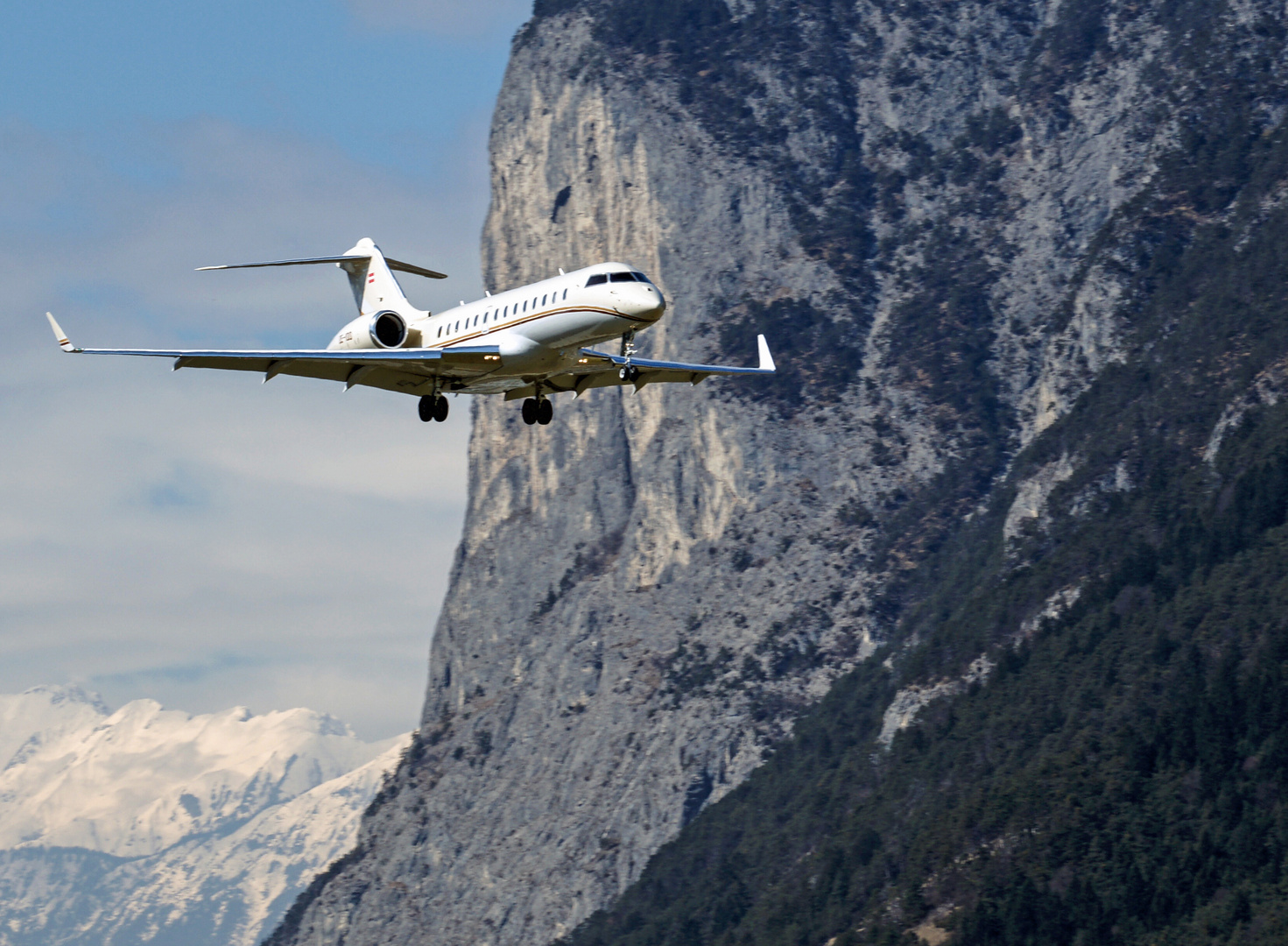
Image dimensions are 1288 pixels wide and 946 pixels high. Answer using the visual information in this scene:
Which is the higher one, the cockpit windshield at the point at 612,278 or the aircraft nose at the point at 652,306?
the cockpit windshield at the point at 612,278

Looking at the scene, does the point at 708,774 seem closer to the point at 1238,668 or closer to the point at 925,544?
the point at 925,544

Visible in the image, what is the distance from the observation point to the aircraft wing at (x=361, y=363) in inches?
2205

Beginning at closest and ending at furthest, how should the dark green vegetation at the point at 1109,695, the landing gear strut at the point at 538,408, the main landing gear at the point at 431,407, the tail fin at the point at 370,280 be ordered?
the main landing gear at the point at 431,407 < the landing gear strut at the point at 538,408 < the tail fin at the point at 370,280 < the dark green vegetation at the point at 1109,695

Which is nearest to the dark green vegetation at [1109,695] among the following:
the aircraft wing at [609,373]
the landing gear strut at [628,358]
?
the aircraft wing at [609,373]

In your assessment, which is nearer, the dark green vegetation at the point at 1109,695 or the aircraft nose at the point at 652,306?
the aircraft nose at the point at 652,306

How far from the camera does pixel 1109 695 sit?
15075 centimetres

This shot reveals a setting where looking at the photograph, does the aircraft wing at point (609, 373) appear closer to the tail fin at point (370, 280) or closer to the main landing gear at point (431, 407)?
the main landing gear at point (431, 407)

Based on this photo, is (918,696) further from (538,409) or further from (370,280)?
(538,409)

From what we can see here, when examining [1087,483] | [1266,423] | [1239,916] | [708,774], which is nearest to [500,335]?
[1239,916]

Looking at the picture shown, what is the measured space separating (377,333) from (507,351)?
31.2 feet

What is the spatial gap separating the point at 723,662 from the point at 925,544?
87.4 ft

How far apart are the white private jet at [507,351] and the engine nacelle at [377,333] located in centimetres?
3

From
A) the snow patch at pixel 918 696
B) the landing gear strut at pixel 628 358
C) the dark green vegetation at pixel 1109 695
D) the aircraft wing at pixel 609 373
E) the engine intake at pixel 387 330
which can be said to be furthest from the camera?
the snow patch at pixel 918 696

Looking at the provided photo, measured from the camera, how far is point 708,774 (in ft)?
632
